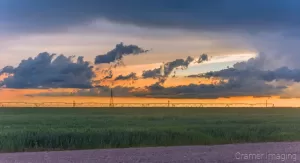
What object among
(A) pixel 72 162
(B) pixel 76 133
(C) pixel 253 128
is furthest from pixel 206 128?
(A) pixel 72 162

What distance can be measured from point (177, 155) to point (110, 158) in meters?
2.18

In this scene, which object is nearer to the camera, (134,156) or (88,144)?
(134,156)

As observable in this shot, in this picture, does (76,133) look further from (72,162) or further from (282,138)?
(282,138)

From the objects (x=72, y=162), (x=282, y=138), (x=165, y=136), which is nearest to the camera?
(x=72, y=162)

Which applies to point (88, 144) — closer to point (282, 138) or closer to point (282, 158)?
point (282, 158)

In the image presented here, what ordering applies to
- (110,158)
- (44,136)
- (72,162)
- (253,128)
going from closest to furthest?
(72,162)
(110,158)
(44,136)
(253,128)

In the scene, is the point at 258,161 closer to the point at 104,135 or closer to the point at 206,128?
the point at 104,135

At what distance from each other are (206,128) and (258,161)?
398 inches

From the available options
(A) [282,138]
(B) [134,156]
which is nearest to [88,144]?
(B) [134,156]

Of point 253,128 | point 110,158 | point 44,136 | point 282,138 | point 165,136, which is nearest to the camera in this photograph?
point 110,158

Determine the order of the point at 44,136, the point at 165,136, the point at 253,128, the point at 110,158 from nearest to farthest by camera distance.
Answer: the point at 110,158 → the point at 44,136 → the point at 165,136 → the point at 253,128

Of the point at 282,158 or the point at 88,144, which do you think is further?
the point at 88,144

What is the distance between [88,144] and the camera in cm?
2053

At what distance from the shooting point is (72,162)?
48.1 feet
